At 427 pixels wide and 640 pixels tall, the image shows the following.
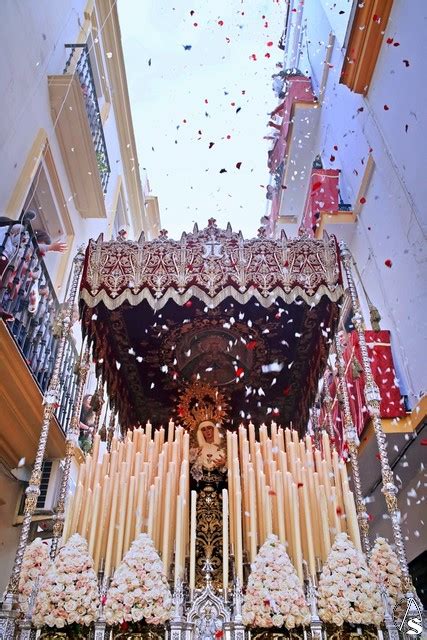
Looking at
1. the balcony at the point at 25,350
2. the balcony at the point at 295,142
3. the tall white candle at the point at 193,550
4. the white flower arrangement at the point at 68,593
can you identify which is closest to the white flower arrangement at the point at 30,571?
the white flower arrangement at the point at 68,593

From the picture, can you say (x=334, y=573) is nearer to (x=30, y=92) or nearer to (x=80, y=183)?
(x=30, y=92)

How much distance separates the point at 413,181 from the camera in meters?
6.36

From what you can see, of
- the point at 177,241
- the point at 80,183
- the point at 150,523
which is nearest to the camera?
the point at 150,523

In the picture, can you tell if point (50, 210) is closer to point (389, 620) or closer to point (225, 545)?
point (225, 545)

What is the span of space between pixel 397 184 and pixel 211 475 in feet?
15.2

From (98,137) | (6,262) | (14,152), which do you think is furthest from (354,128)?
(6,262)

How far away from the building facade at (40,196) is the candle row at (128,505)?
1.41 m

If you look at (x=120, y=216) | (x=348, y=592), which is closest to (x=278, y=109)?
(x=120, y=216)

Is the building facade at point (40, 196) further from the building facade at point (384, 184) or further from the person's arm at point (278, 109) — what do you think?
the person's arm at point (278, 109)

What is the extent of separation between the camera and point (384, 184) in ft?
24.4

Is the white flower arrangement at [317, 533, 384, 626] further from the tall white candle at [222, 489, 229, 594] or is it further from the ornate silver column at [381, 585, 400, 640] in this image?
the tall white candle at [222, 489, 229, 594]

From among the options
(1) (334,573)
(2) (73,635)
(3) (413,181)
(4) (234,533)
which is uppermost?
(3) (413,181)

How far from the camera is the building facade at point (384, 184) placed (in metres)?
6.23

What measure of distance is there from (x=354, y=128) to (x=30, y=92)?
5.20 meters
